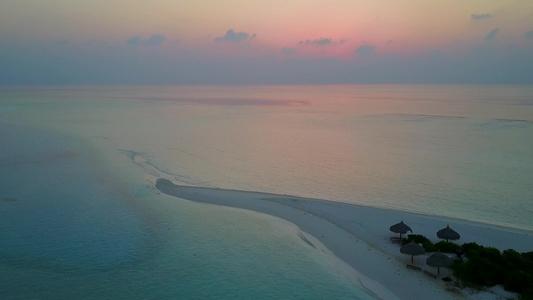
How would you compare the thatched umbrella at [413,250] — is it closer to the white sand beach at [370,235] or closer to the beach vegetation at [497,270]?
the white sand beach at [370,235]

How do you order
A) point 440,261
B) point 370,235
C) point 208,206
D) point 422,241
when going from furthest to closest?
1. point 208,206
2. point 370,235
3. point 422,241
4. point 440,261

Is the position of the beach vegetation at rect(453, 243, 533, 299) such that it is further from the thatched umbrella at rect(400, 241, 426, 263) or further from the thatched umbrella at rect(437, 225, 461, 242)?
the thatched umbrella at rect(437, 225, 461, 242)

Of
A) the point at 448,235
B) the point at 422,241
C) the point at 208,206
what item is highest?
the point at 448,235

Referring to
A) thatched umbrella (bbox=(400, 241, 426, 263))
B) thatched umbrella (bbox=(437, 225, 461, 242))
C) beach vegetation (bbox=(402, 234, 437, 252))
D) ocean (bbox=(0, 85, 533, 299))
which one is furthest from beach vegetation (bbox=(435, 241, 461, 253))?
ocean (bbox=(0, 85, 533, 299))

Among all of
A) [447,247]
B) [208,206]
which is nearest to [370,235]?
[447,247]

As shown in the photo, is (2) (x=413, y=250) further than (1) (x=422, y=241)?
No

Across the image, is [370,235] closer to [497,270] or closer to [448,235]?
[448,235]
